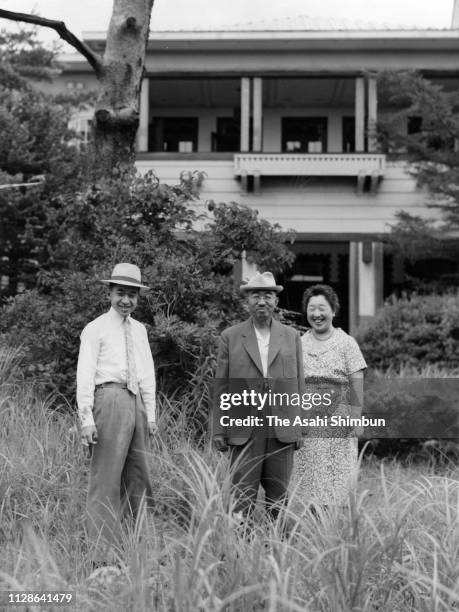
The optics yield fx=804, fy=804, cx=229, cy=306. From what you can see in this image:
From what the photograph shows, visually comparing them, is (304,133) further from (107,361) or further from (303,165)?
(107,361)

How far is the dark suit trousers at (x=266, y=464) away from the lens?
4.79 m

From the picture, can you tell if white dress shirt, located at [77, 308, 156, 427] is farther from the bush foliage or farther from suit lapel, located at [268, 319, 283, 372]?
the bush foliage

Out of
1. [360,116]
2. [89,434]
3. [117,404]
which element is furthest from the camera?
[360,116]

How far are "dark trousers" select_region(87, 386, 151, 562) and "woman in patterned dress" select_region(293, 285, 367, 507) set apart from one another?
1.02 m

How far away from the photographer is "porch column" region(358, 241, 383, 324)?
58.1ft

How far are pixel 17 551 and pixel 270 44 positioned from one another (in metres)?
16.0

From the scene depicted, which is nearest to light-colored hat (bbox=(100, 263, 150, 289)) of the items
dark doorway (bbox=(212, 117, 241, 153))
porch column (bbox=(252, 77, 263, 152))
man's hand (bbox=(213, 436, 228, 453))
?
man's hand (bbox=(213, 436, 228, 453))

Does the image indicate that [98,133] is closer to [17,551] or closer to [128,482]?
[128,482]

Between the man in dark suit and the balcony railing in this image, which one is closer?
the man in dark suit

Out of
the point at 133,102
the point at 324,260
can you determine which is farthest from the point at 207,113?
the point at 133,102

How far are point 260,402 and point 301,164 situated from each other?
44.3 feet

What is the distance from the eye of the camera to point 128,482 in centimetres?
485

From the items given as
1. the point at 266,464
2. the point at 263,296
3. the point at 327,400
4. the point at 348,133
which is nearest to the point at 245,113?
the point at 348,133

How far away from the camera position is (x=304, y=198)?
18.0 meters
